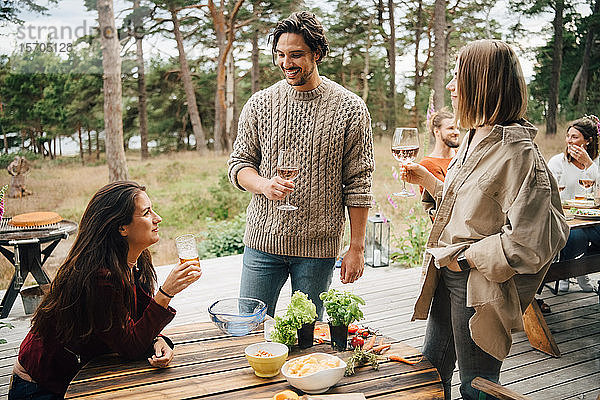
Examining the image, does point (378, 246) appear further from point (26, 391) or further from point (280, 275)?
point (26, 391)

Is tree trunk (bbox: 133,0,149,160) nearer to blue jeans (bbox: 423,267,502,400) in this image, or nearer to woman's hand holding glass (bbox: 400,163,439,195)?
woman's hand holding glass (bbox: 400,163,439,195)

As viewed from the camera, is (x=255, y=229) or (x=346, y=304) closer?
(x=346, y=304)

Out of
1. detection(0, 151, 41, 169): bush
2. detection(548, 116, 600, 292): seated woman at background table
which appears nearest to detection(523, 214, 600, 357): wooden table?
detection(548, 116, 600, 292): seated woman at background table

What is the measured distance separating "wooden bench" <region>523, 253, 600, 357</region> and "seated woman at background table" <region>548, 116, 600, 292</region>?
309 millimetres

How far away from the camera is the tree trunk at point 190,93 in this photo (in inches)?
211

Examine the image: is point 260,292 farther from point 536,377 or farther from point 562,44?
point 562,44

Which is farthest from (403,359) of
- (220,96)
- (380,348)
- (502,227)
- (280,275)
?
(220,96)

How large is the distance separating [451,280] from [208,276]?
322 cm

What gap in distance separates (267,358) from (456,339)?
633mm

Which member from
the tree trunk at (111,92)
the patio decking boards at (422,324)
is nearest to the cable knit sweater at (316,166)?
the patio decking boards at (422,324)

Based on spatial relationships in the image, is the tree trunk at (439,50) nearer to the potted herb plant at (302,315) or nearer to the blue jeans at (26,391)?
the potted herb plant at (302,315)

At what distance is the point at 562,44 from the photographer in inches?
231

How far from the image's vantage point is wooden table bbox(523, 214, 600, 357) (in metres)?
3.22

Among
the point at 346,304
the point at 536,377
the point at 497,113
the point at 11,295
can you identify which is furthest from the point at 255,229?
the point at 11,295
